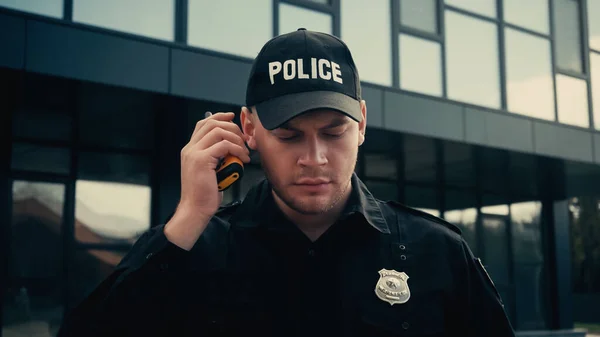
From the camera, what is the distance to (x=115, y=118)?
8.10m

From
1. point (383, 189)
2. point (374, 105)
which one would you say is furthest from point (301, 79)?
point (383, 189)

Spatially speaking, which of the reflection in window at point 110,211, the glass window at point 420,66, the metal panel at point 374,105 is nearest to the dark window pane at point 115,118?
the reflection in window at point 110,211

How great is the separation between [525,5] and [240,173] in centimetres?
1120

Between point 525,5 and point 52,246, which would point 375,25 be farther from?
point 52,246

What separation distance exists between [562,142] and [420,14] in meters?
3.33

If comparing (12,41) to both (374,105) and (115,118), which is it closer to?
(115,118)

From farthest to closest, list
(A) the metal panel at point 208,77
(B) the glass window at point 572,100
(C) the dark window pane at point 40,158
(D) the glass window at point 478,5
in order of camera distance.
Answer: (B) the glass window at point 572,100
(D) the glass window at point 478,5
(C) the dark window pane at point 40,158
(A) the metal panel at point 208,77

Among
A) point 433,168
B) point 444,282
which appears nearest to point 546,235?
point 433,168

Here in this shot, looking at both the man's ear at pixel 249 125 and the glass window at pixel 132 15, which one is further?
the glass window at pixel 132 15

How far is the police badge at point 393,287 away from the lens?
2.04 m

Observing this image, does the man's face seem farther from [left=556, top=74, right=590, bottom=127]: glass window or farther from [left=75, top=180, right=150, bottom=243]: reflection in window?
[left=556, top=74, right=590, bottom=127]: glass window

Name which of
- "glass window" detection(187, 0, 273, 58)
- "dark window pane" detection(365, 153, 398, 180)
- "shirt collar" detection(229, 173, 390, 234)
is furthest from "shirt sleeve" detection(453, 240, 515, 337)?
"dark window pane" detection(365, 153, 398, 180)

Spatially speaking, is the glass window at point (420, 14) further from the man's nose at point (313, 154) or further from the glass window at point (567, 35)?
the man's nose at point (313, 154)

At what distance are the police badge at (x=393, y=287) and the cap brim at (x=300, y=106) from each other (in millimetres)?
497
